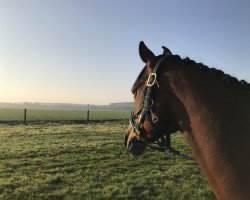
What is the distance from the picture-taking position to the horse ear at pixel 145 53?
3.28 meters

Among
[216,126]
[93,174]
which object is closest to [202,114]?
[216,126]

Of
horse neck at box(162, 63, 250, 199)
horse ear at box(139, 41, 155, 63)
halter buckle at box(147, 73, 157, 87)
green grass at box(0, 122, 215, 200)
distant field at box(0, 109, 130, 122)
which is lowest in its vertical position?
green grass at box(0, 122, 215, 200)

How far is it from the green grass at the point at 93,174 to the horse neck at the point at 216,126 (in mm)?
7007

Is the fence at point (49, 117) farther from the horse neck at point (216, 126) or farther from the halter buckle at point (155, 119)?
the horse neck at point (216, 126)

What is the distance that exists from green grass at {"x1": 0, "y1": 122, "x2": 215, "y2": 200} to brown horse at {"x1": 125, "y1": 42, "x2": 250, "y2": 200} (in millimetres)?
6805

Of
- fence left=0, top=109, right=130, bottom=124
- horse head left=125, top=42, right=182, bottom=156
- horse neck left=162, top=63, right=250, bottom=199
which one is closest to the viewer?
horse neck left=162, top=63, right=250, bottom=199

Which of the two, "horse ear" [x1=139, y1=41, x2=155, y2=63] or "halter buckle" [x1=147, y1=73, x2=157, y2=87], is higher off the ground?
"horse ear" [x1=139, y1=41, x2=155, y2=63]

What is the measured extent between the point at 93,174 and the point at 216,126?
9.62m

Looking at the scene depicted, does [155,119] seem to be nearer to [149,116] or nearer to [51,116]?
[149,116]

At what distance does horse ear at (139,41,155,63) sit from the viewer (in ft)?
10.8

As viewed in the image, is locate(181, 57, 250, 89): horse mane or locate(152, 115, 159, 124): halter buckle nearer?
locate(181, 57, 250, 89): horse mane

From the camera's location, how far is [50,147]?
17.4m

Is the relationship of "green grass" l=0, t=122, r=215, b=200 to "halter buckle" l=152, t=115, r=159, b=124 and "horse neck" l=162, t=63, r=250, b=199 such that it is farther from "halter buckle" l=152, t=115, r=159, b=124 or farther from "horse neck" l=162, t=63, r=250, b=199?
"horse neck" l=162, t=63, r=250, b=199

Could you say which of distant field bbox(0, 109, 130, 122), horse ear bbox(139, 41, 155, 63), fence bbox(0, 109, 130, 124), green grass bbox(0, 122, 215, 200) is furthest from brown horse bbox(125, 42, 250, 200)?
distant field bbox(0, 109, 130, 122)
